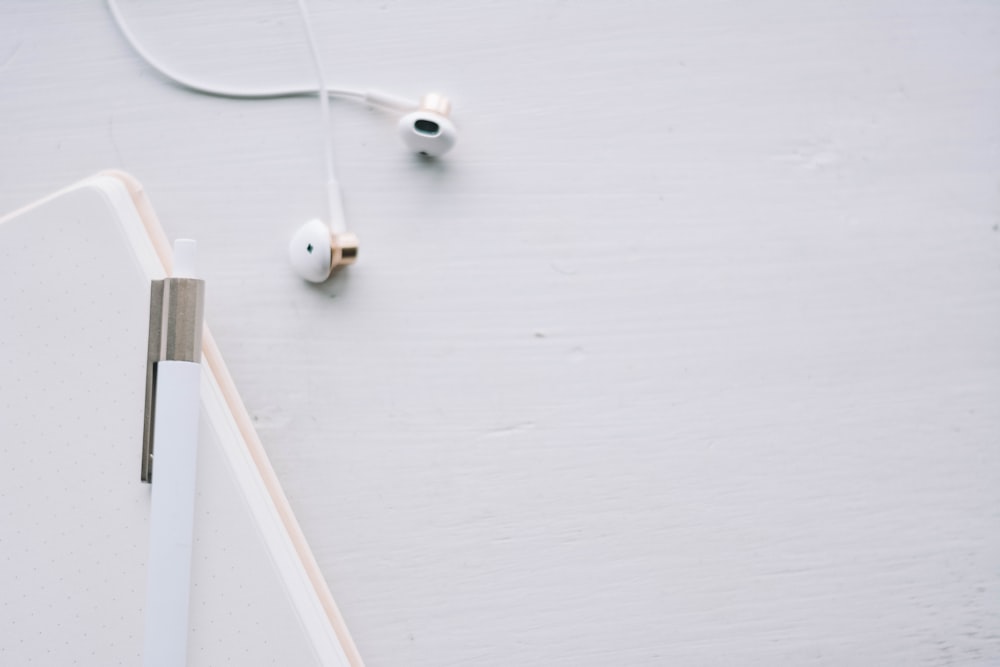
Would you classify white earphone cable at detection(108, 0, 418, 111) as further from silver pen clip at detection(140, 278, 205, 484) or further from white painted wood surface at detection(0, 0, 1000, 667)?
silver pen clip at detection(140, 278, 205, 484)

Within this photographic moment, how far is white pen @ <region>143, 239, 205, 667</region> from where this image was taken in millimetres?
371

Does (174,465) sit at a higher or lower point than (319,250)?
lower

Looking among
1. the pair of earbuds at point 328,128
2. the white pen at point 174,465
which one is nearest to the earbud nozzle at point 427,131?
the pair of earbuds at point 328,128

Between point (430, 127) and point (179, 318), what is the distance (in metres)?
0.17

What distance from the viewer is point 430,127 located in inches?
17.0

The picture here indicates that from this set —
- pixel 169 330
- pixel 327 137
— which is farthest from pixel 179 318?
pixel 327 137

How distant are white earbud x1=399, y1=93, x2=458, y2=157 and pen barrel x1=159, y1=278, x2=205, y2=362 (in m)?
0.14

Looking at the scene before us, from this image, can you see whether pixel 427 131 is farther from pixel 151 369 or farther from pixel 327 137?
pixel 151 369

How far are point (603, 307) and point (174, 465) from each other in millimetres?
242

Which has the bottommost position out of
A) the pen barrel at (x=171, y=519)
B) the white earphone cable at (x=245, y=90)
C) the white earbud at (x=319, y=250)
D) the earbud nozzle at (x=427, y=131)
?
the pen barrel at (x=171, y=519)

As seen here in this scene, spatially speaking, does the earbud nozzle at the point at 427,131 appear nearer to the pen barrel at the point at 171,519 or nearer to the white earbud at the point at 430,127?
the white earbud at the point at 430,127

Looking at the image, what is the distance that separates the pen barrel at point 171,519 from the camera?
1.22ft

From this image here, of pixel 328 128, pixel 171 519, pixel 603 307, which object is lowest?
pixel 171 519

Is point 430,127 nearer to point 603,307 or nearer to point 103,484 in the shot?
point 603,307
